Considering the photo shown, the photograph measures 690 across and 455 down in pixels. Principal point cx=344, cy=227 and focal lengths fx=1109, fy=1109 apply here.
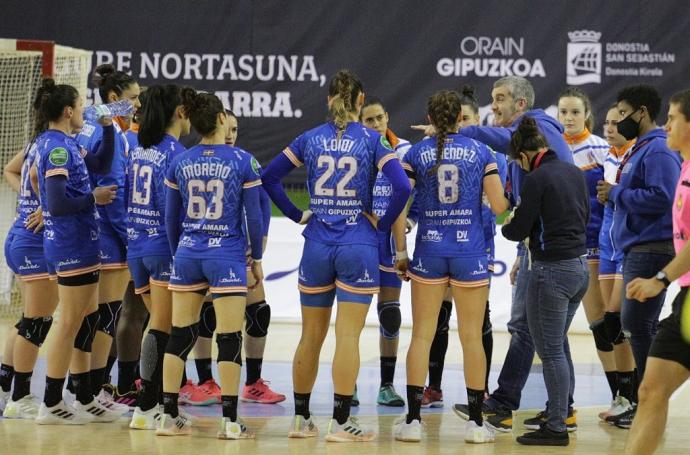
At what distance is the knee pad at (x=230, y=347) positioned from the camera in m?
6.23

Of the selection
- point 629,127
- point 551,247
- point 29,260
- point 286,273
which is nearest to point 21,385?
point 29,260

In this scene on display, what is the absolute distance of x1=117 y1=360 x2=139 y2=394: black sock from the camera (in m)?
7.17

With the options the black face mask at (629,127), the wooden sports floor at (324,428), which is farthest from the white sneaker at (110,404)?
the black face mask at (629,127)

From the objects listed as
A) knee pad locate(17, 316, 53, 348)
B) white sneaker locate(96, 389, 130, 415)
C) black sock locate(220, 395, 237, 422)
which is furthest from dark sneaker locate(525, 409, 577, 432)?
knee pad locate(17, 316, 53, 348)

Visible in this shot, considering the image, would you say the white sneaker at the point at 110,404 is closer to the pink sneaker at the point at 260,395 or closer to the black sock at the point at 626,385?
the pink sneaker at the point at 260,395

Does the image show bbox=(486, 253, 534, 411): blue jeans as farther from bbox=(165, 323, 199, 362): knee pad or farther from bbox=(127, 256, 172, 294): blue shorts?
bbox=(127, 256, 172, 294): blue shorts

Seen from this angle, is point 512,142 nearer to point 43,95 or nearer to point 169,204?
point 169,204

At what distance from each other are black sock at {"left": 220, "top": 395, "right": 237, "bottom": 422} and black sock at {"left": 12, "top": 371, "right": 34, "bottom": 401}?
1.40 meters

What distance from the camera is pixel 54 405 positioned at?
22.0ft

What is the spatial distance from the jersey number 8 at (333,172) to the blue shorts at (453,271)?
1.93 ft

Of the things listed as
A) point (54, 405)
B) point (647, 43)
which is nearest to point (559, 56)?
point (647, 43)

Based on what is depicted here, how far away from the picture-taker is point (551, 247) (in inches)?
244

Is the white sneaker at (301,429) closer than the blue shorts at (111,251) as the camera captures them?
Yes

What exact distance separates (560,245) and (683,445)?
1.40 meters
